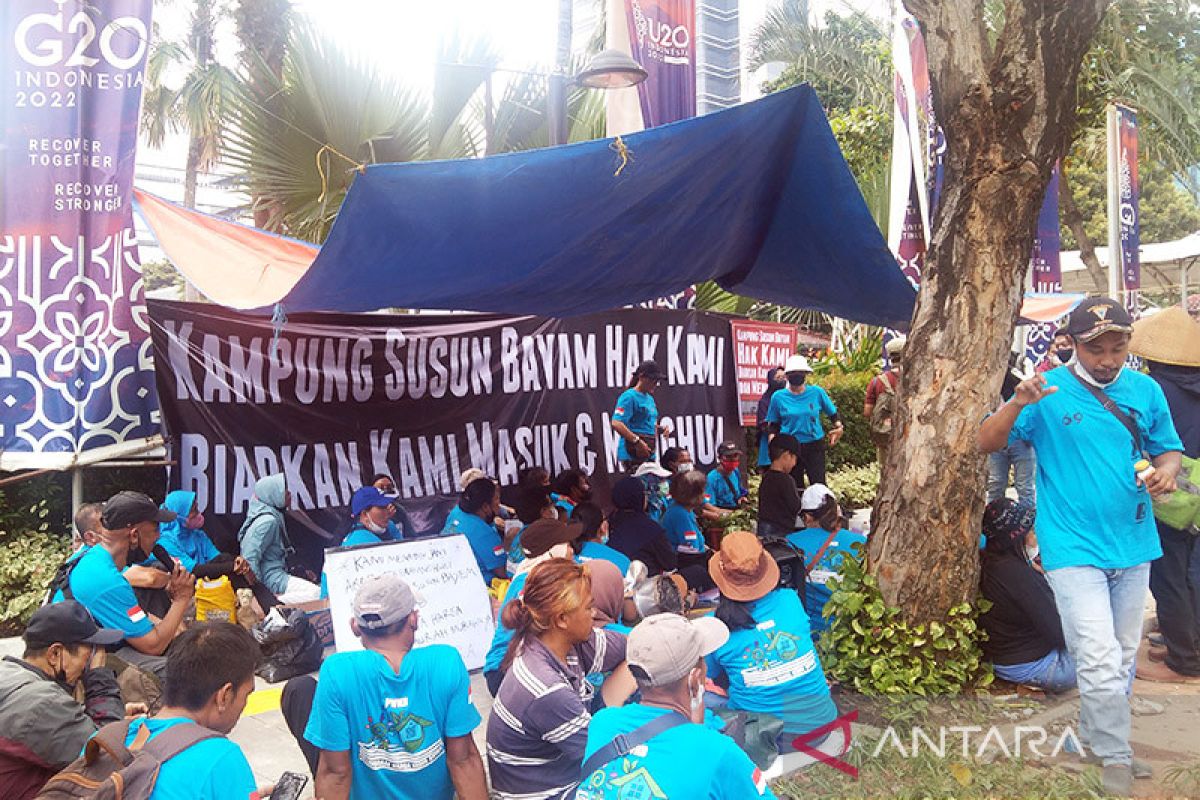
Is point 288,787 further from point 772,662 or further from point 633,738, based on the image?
point 772,662

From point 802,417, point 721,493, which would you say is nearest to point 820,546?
point 721,493

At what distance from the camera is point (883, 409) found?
9828 mm

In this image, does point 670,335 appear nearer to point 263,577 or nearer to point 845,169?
point 845,169

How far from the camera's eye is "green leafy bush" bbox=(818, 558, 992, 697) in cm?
518

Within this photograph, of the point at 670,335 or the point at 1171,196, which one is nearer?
the point at 670,335

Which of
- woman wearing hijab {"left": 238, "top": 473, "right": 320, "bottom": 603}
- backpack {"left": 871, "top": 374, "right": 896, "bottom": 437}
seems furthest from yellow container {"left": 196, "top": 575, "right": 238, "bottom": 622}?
backpack {"left": 871, "top": 374, "right": 896, "bottom": 437}

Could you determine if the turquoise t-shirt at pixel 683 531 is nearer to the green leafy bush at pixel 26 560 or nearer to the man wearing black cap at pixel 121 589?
the man wearing black cap at pixel 121 589

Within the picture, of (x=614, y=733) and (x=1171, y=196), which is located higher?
(x=1171, y=196)

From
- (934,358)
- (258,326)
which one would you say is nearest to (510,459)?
(258,326)

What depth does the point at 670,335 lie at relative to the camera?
11.5 meters

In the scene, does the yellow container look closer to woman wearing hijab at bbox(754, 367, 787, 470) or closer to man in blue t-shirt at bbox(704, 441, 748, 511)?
man in blue t-shirt at bbox(704, 441, 748, 511)

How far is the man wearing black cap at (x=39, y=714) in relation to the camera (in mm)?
3189

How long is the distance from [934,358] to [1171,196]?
3563 centimetres

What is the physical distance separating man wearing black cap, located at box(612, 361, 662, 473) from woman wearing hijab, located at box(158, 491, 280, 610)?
13.3ft
